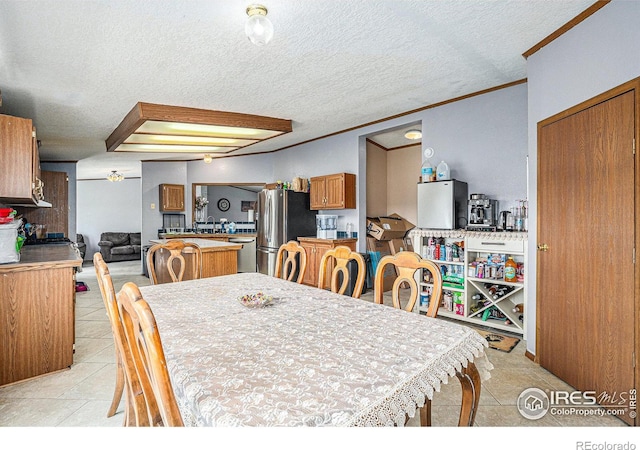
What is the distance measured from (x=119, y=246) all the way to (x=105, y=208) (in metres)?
1.50

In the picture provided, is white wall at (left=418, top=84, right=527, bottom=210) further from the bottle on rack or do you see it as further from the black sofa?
the black sofa

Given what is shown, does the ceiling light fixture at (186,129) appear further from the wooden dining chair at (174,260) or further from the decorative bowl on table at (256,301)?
the decorative bowl on table at (256,301)

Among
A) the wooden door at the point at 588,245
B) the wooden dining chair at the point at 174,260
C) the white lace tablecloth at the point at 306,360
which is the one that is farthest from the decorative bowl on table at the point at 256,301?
the wooden door at the point at 588,245

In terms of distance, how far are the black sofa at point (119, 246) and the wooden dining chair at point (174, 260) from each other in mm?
5211

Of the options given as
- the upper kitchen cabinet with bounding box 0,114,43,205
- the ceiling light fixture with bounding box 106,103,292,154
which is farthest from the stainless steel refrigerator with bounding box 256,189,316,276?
the upper kitchen cabinet with bounding box 0,114,43,205

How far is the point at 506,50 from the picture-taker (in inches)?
112

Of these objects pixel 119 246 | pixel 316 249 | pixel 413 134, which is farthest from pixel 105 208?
pixel 413 134

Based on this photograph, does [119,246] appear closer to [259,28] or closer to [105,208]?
[105,208]

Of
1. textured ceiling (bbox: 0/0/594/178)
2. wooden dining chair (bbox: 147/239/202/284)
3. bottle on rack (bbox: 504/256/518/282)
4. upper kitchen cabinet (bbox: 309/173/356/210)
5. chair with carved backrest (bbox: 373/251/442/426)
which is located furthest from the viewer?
upper kitchen cabinet (bbox: 309/173/356/210)

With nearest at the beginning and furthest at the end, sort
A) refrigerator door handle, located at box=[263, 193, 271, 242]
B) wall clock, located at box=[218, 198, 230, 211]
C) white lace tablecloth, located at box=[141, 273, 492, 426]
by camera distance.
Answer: white lace tablecloth, located at box=[141, 273, 492, 426] < refrigerator door handle, located at box=[263, 193, 271, 242] < wall clock, located at box=[218, 198, 230, 211]

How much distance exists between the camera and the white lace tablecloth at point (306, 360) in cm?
85

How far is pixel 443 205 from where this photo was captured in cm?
381

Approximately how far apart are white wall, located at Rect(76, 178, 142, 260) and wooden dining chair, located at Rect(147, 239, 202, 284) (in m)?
6.28

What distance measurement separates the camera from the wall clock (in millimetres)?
10430
